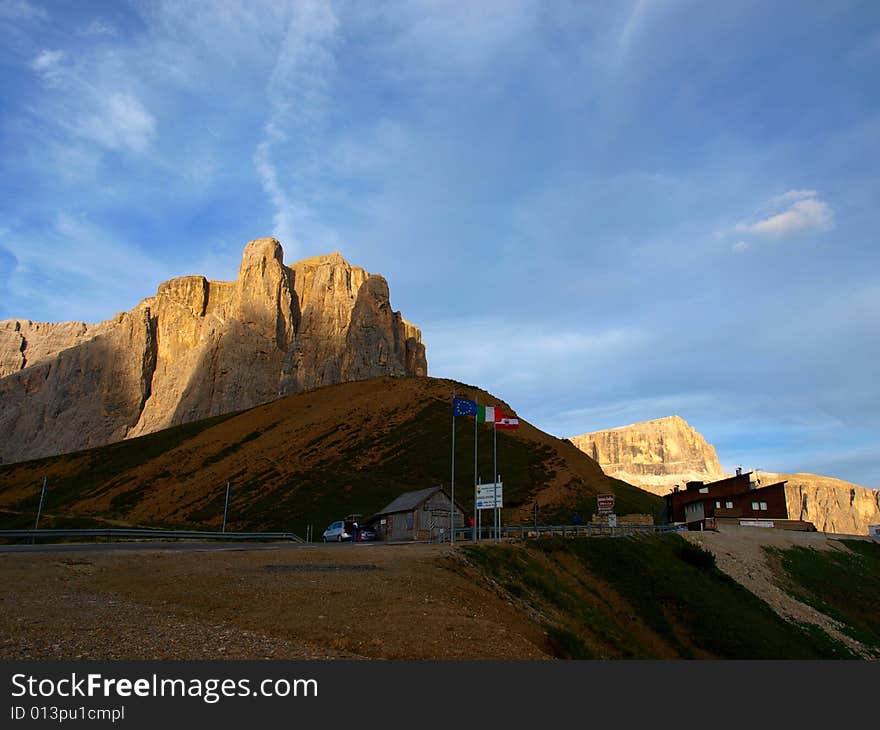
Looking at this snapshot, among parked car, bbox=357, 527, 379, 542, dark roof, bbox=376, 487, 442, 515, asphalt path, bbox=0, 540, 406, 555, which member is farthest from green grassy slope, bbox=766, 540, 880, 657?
parked car, bbox=357, 527, 379, 542

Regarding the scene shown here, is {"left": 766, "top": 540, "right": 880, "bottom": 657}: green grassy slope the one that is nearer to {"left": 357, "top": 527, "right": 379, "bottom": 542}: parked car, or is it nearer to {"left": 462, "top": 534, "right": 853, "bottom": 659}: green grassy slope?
{"left": 462, "top": 534, "right": 853, "bottom": 659}: green grassy slope

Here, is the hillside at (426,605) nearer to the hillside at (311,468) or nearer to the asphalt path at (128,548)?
the asphalt path at (128,548)

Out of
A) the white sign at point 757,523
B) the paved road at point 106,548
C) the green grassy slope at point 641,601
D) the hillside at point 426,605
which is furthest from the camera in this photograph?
the white sign at point 757,523

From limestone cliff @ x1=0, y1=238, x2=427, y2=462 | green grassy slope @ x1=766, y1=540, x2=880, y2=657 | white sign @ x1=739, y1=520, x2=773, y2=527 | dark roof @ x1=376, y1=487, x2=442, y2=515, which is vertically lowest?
green grassy slope @ x1=766, y1=540, x2=880, y2=657

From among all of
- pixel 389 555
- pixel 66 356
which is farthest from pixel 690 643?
pixel 66 356

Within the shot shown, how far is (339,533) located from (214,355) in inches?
4854

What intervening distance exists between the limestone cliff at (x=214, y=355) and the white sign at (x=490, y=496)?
116 meters

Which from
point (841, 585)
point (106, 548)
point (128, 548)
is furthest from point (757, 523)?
point (106, 548)

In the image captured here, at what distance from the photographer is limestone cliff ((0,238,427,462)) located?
15762 cm

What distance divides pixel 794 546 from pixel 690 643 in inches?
1069

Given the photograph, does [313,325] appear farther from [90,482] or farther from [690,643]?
[690,643]

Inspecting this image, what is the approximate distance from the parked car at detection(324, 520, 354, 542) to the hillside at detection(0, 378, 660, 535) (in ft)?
30.8

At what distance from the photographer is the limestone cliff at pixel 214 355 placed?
15762cm

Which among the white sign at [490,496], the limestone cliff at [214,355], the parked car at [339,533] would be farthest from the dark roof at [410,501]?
the limestone cliff at [214,355]
